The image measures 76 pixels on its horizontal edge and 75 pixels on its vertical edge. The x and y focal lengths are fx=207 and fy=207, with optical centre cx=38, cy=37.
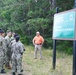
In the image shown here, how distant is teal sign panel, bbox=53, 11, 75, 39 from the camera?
797 cm

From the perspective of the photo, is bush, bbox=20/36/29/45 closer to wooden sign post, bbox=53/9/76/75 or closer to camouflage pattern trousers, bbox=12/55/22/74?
wooden sign post, bbox=53/9/76/75

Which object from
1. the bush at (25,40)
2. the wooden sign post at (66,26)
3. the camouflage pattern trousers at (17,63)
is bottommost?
the camouflage pattern trousers at (17,63)

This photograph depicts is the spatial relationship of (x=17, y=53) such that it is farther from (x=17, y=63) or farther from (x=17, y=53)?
(x=17, y=63)

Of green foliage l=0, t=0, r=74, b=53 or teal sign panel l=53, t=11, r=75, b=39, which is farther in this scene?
green foliage l=0, t=0, r=74, b=53

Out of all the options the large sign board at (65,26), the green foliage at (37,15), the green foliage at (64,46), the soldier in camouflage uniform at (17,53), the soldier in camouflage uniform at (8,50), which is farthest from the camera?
the green foliage at (37,15)

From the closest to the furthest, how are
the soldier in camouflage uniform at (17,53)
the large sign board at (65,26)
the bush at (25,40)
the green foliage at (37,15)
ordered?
the soldier in camouflage uniform at (17,53)
the large sign board at (65,26)
the green foliage at (37,15)
the bush at (25,40)

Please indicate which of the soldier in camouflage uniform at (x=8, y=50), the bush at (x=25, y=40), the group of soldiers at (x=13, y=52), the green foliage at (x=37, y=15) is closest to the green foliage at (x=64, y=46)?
the green foliage at (x=37, y=15)

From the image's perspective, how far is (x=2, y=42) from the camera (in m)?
8.16

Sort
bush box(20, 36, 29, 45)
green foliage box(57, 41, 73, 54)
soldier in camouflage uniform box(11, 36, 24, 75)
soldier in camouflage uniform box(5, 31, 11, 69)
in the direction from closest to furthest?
soldier in camouflage uniform box(11, 36, 24, 75) → soldier in camouflage uniform box(5, 31, 11, 69) → green foliage box(57, 41, 73, 54) → bush box(20, 36, 29, 45)

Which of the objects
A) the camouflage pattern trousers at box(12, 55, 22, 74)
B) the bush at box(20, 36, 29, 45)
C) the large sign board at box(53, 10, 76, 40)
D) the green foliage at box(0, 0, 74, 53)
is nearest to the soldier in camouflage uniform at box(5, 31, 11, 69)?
the camouflage pattern trousers at box(12, 55, 22, 74)

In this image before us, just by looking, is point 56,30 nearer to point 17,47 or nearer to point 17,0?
point 17,47

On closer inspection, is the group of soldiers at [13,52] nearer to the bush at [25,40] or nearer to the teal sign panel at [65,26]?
the teal sign panel at [65,26]

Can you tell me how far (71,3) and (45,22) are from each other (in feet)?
11.0

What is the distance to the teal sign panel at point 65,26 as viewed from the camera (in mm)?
7975
